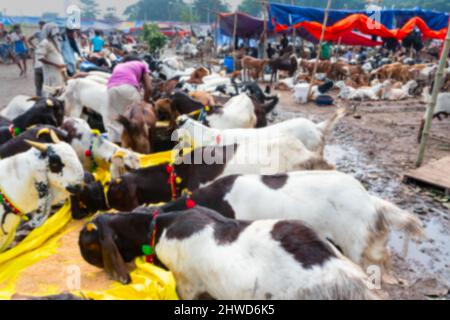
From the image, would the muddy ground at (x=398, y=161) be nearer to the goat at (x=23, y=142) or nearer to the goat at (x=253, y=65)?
the goat at (x=253, y=65)

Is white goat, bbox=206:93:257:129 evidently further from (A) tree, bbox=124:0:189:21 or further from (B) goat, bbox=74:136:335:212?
(A) tree, bbox=124:0:189:21

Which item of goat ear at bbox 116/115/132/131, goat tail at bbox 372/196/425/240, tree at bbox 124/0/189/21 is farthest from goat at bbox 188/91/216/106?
tree at bbox 124/0/189/21

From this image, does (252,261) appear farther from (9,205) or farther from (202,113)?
(202,113)

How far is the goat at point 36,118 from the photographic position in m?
5.21

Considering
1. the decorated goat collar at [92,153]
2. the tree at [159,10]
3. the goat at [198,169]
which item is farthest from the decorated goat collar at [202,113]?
the tree at [159,10]

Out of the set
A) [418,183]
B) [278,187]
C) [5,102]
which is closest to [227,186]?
[278,187]

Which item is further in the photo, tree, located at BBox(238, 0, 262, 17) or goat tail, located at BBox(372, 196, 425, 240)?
tree, located at BBox(238, 0, 262, 17)

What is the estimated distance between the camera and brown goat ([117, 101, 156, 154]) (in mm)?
5316

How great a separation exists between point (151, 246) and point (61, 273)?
883 millimetres

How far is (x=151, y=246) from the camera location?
2.93 meters

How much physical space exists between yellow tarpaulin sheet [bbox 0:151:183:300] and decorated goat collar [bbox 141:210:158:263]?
0.28 feet

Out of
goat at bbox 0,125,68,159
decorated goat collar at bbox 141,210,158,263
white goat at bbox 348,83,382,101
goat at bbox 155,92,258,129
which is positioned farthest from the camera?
white goat at bbox 348,83,382,101

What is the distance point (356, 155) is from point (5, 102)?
9751 mm
